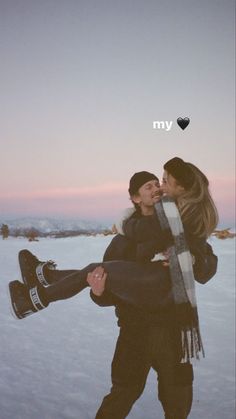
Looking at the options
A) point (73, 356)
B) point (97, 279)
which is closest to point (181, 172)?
point (97, 279)

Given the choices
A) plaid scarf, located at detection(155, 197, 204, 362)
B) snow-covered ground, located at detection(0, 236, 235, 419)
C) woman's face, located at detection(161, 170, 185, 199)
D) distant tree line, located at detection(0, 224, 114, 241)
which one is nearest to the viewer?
Result: plaid scarf, located at detection(155, 197, 204, 362)

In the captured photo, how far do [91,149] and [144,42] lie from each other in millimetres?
711

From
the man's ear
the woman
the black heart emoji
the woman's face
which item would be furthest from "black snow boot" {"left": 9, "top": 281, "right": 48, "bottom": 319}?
the black heart emoji

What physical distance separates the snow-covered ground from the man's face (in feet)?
1.66

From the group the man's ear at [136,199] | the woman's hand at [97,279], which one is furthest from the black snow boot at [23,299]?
the man's ear at [136,199]

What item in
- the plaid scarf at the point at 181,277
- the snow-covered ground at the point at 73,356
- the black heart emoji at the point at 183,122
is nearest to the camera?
the plaid scarf at the point at 181,277

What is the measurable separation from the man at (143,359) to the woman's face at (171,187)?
2.1 inches

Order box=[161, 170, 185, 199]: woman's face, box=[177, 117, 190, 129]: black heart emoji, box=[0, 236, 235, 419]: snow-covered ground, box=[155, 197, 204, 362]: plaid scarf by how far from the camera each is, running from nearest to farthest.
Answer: box=[155, 197, 204, 362]: plaid scarf
box=[161, 170, 185, 199]: woman's face
box=[0, 236, 235, 419]: snow-covered ground
box=[177, 117, 190, 129]: black heart emoji

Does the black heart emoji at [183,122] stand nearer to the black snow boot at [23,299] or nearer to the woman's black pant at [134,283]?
the woman's black pant at [134,283]

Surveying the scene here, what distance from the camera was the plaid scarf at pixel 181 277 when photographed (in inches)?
59.6

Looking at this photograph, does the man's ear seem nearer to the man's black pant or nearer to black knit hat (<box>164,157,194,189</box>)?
black knit hat (<box>164,157,194,189</box>)

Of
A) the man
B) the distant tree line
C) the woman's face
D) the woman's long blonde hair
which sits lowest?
the man

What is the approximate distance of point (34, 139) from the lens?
2.54 meters

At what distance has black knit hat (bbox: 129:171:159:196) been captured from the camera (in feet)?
5.51
